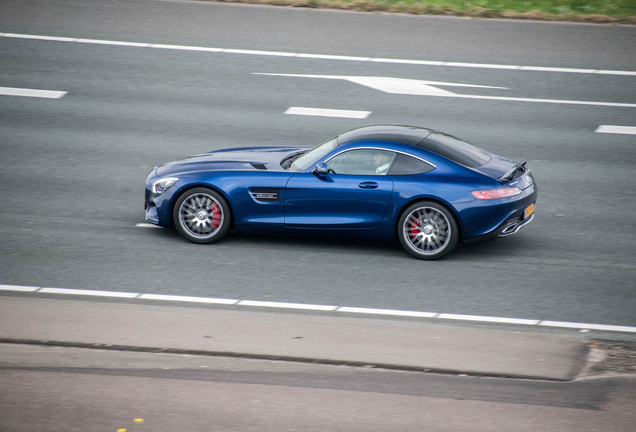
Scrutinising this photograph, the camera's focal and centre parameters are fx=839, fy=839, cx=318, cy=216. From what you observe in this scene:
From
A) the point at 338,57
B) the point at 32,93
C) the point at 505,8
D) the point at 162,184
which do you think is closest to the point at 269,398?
the point at 162,184

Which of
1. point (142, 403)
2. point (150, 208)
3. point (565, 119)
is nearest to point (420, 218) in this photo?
point (150, 208)

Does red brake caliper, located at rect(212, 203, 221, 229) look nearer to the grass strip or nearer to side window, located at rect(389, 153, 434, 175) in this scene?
side window, located at rect(389, 153, 434, 175)

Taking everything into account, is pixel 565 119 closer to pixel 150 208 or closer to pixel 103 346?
pixel 150 208

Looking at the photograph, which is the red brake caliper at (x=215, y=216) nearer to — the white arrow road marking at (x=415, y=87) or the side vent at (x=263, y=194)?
the side vent at (x=263, y=194)

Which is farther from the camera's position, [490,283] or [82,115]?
[82,115]

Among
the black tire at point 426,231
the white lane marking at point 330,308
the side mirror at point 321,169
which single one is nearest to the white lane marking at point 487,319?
the white lane marking at point 330,308

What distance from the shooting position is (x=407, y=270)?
9.26 m

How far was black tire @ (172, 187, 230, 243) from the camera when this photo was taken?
388 inches

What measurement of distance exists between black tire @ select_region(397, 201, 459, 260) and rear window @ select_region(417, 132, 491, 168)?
25.6 inches

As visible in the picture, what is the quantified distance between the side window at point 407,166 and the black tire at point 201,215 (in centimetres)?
201

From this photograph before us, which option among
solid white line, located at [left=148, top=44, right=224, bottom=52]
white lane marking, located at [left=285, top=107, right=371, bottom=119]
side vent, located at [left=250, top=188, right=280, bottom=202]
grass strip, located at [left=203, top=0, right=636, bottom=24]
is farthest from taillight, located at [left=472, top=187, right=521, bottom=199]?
grass strip, located at [left=203, top=0, right=636, bottom=24]

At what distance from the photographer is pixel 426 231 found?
9.48m

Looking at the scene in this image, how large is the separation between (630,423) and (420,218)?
3814 mm

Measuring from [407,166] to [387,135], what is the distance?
509 millimetres
